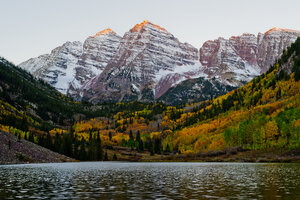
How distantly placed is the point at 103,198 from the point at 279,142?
156 meters

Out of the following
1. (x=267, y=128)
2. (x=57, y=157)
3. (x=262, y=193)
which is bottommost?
(x=262, y=193)

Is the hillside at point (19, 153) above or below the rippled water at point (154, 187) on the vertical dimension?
above

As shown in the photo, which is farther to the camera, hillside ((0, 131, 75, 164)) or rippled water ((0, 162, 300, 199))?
hillside ((0, 131, 75, 164))

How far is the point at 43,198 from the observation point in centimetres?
3722

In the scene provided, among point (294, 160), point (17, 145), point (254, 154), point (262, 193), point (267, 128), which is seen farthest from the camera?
point (267, 128)

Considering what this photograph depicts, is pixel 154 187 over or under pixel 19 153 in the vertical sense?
under

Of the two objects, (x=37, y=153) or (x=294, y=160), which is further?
(x=37, y=153)

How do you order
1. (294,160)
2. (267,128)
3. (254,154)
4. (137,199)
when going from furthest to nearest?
1. (267,128)
2. (254,154)
3. (294,160)
4. (137,199)

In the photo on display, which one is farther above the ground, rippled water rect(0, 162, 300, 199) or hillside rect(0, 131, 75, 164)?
hillside rect(0, 131, 75, 164)

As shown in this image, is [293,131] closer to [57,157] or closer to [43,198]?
[57,157]

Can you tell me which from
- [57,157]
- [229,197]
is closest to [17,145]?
[57,157]

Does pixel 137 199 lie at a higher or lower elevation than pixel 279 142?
lower

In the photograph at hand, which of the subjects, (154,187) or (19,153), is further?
(19,153)

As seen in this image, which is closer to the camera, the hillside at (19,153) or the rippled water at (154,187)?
the rippled water at (154,187)
